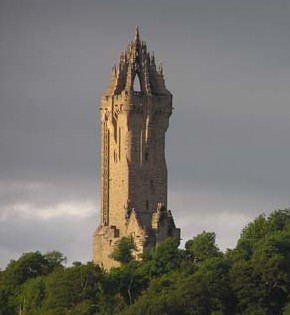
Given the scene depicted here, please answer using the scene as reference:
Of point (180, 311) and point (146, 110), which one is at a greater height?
point (146, 110)

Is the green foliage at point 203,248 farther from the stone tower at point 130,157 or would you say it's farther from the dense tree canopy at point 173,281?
the stone tower at point 130,157

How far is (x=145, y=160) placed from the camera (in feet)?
628

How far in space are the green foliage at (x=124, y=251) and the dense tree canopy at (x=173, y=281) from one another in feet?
0.55

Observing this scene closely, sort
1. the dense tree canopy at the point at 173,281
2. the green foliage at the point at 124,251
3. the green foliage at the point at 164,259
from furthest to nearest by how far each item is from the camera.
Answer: the green foliage at the point at 124,251 → the green foliage at the point at 164,259 → the dense tree canopy at the point at 173,281

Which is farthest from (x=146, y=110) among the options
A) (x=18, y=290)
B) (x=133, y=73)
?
(x=18, y=290)

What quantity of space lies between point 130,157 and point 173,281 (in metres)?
14.6

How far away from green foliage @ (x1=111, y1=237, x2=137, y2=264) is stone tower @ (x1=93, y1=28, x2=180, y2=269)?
132 centimetres

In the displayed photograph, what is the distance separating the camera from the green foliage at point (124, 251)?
18725 cm

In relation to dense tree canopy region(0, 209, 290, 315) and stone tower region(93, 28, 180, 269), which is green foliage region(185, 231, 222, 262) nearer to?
dense tree canopy region(0, 209, 290, 315)

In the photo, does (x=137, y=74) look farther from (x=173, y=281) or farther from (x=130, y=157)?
(x=173, y=281)

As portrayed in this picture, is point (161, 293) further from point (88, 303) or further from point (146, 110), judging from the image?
point (146, 110)

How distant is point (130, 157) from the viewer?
627 feet

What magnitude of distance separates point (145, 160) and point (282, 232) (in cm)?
1215

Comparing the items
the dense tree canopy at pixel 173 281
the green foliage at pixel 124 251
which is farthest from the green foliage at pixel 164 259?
the green foliage at pixel 124 251
